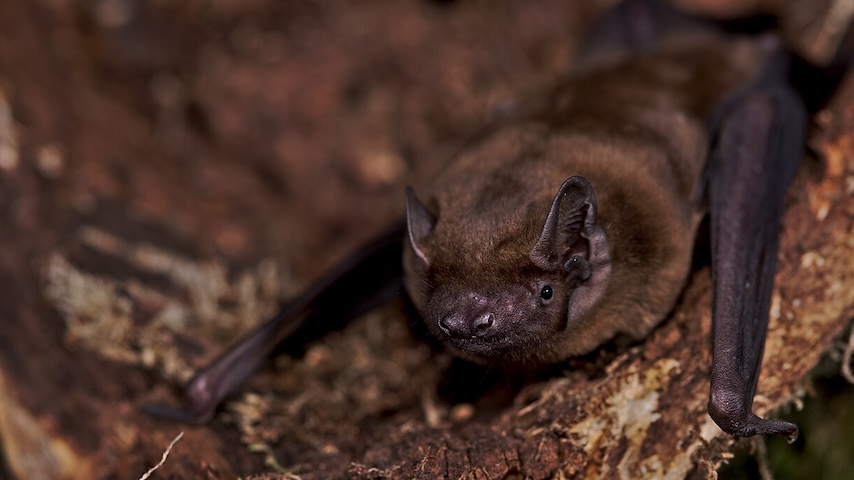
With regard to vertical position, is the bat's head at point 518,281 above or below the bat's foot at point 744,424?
above

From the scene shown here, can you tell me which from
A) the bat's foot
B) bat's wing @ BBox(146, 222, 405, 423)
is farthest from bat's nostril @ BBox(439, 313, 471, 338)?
bat's wing @ BBox(146, 222, 405, 423)

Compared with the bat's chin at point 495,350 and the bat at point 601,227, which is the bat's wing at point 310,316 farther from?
the bat's chin at point 495,350

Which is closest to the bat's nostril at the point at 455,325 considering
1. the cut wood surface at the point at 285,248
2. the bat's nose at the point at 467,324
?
the bat's nose at the point at 467,324

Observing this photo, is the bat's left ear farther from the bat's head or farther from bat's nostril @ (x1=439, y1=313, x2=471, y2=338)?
bat's nostril @ (x1=439, y1=313, x2=471, y2=338)

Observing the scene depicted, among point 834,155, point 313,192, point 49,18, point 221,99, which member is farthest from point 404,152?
point 834,155

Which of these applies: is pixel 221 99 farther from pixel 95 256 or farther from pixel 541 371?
pixel 541 371

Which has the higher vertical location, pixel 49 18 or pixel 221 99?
pixel 49 18

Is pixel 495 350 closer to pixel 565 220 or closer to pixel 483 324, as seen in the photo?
pixel 483 324
